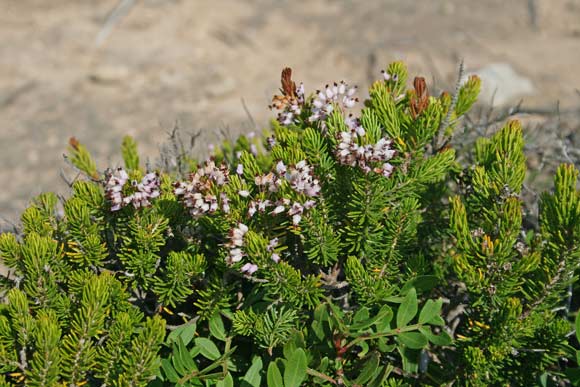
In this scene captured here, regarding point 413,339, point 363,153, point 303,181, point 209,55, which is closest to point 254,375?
point 413,339

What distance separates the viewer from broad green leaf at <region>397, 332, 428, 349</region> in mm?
2174

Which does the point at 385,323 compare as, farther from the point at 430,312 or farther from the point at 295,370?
the point at 295,370

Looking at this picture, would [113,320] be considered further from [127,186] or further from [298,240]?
[298,240]

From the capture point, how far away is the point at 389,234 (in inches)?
92.4

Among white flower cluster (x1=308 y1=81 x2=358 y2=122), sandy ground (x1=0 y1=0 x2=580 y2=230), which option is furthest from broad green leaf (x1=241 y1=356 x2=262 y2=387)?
sandy ground (x1=0 y1=0 x2=580 y2=230)

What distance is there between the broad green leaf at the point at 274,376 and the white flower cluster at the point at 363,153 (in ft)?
2.13

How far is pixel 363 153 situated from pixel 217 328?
0.76 m

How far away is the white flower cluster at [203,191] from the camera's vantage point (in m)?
2.18

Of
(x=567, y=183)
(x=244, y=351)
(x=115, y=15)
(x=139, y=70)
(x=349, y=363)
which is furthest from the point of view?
(x=115, y=15)

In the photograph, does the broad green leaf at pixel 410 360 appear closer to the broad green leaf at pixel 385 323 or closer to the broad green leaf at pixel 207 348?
the broad green leaf at pixel 385 323

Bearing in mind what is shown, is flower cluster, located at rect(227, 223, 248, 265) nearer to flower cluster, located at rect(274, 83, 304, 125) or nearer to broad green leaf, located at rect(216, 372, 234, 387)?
broad green leaf, located at rect(216, 372, 234, 387)

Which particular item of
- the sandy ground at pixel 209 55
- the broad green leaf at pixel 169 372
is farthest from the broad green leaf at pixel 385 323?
the sandy ground at pixel 209 55

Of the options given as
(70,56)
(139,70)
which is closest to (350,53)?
(139,70)

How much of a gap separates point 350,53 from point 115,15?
3.24 meters
